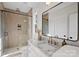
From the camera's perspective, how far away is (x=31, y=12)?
122 inches

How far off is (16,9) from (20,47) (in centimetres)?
121

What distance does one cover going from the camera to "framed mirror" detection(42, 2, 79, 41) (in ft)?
4.33

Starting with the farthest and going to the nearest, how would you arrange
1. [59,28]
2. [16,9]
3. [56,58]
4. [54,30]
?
[16,9]
[54,30]
[59,28]
[56,58]

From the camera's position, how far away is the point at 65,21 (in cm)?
151

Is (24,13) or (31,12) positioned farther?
(31,12)

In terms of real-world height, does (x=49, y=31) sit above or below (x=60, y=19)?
below

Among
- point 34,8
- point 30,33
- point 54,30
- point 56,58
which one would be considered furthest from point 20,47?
point 56,58

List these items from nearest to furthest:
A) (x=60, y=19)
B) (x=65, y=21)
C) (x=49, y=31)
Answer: (x=65, y=21) < (x=60, y=19) < (x=49, y=31)

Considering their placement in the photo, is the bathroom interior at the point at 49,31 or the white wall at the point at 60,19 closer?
the bathroom interior at the point at 49,31

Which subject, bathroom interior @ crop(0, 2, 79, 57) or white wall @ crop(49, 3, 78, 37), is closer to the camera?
bathroom interior @ crop(0, 2, 79, 57)

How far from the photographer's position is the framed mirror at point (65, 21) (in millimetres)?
1319

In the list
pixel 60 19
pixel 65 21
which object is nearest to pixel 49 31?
pixel 60 19

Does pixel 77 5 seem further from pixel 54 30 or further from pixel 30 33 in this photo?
pixel 30 33

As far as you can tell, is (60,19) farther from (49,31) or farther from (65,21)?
(49,31)
